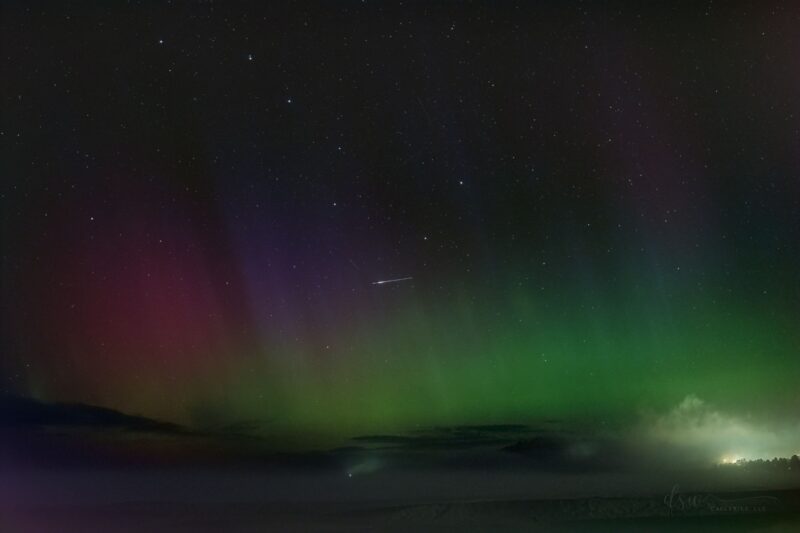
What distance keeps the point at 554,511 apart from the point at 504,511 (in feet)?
5.45

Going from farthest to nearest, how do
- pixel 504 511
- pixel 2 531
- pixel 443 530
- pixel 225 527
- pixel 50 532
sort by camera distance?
1. pixel 504 511
2. pixel 443 530
3. pixel 225 527
4. pixel 50 532
5. pixel 2 531

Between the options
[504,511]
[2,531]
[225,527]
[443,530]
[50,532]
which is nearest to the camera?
[2,531]

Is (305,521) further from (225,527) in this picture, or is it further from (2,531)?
(2,531)

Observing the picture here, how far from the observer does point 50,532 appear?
18656 millimetres

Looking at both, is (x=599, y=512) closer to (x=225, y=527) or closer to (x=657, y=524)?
(x=657, y=524)

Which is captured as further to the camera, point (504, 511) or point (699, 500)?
point (504, 511)

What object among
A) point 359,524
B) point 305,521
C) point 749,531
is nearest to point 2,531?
point 305,521

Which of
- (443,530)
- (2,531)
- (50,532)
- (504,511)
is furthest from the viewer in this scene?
(504,511)

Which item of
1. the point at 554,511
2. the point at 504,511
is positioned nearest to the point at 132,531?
the point at 504,511

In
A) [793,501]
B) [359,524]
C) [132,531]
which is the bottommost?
[793,501]

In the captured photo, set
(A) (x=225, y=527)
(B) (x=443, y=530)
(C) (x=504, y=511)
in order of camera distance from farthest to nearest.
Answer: (C) (x=504, y=511), (B) (x=443, y=530), (A) (x=225, y=527)

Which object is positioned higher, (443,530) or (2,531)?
(2,531)

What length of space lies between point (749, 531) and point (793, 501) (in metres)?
3.85

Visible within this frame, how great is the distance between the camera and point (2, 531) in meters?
17.4
